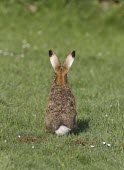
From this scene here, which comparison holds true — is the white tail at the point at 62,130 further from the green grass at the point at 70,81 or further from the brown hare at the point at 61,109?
the green grass at the point at 70,81

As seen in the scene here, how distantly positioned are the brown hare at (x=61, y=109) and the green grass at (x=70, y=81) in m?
0.18

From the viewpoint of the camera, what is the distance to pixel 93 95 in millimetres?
14062

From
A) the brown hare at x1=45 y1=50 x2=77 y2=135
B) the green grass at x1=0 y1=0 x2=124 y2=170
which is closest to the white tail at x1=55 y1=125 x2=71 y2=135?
the brown hare at x1=45 y1=50 x2=77 y2=135

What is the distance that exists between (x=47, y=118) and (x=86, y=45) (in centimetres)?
1298

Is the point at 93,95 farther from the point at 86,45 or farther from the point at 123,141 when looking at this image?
the point at 86,45

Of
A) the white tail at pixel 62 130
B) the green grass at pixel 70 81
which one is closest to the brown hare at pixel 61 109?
the white tail at pixel 62 130

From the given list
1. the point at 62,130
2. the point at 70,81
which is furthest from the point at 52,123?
the point at 70,81

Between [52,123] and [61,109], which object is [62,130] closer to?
[52,123]

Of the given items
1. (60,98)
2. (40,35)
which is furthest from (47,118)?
(40,35)

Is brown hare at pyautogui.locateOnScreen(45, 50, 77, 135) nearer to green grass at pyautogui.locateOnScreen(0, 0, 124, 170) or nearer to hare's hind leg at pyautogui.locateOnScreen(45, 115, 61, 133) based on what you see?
hare's hind leg at pyautogui.locateOnScreen(45, 115, 61, 133)

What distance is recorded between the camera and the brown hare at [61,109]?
31.2ft

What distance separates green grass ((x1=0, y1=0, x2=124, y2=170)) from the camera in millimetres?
8638

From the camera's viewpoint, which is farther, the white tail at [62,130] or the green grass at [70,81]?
the white tail at [62,130]

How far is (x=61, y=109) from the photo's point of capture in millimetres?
9539
